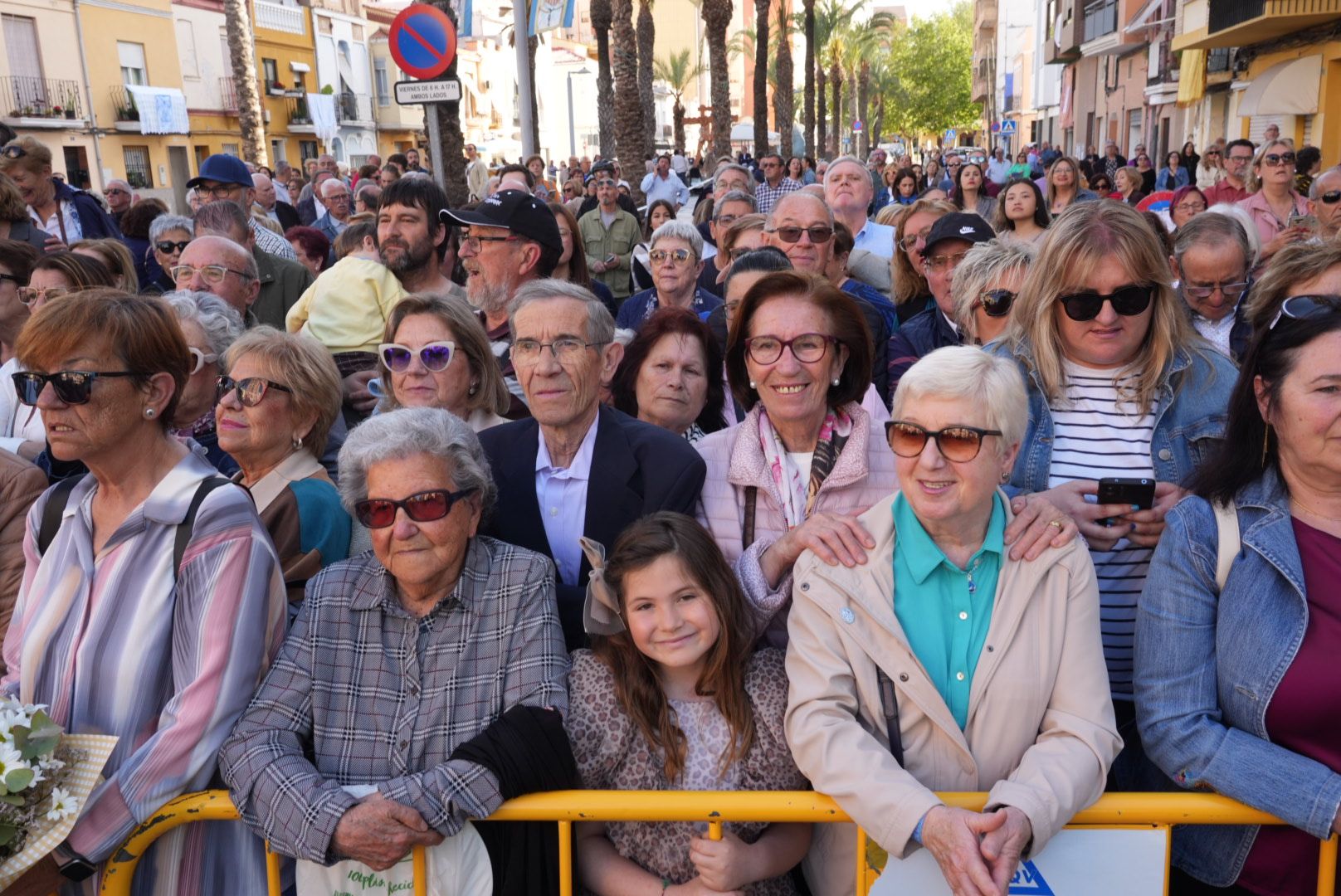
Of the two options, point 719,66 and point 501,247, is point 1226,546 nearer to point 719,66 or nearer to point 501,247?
point 501,247

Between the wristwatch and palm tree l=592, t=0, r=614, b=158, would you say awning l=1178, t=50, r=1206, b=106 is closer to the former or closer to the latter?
palm tree l=592, t=0, r=614, b=158

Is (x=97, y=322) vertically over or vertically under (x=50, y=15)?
under

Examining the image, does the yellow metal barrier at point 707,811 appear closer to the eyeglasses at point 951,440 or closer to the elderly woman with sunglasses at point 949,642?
the elderly woman with sunglasses at point 949,642

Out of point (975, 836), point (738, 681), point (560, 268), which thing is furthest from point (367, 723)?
point (560, 268)

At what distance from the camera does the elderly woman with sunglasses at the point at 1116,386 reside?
3031mm

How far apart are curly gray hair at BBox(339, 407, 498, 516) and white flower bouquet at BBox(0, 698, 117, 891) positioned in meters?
0.89

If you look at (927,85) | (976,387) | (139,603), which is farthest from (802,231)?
(927,85)

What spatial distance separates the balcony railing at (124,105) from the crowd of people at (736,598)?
3705cm

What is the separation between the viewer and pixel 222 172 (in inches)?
310

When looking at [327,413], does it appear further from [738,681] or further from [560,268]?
[560,268]

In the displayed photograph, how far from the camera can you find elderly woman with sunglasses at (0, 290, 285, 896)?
8.80ft

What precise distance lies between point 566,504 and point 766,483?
2.13 ft

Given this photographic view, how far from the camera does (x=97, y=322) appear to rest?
277 cm

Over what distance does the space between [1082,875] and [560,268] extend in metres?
4.71
